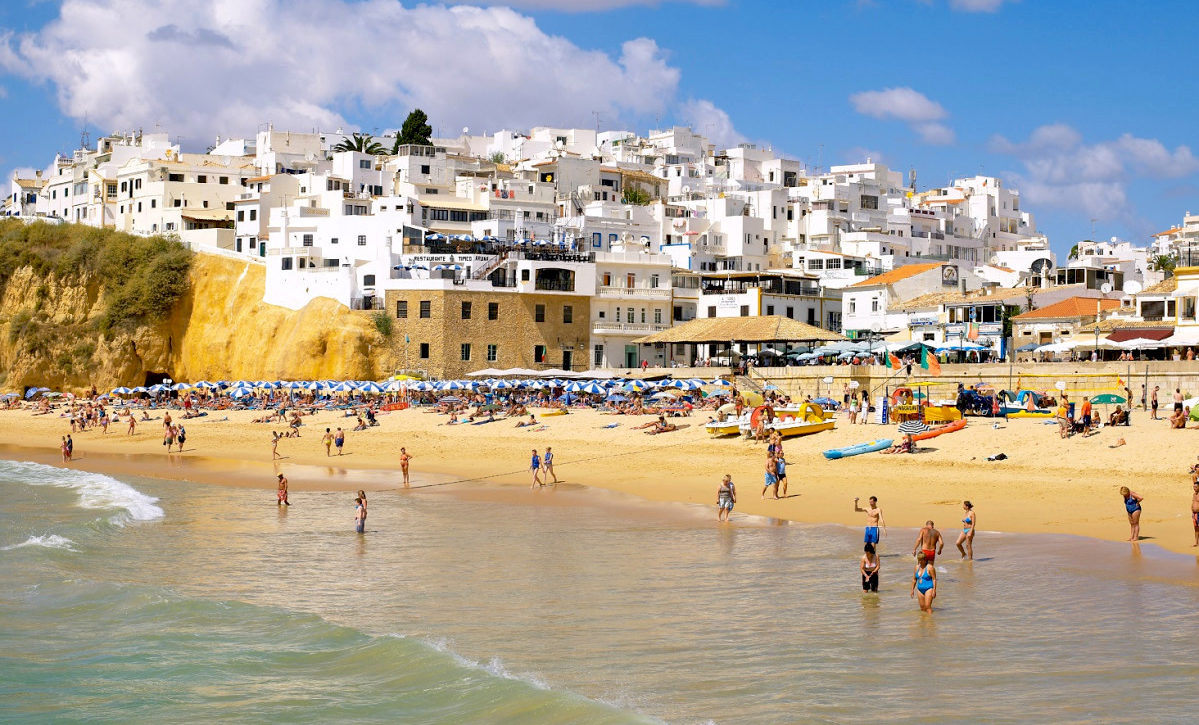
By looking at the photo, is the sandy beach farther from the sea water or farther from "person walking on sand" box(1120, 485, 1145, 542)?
the sea water

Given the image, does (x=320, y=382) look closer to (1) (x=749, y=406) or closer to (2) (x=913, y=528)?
(1) (x=749, y=406)

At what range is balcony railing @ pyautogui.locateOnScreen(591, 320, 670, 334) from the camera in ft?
183

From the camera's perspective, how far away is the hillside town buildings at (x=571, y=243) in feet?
176

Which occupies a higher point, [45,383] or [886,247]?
[886,247]

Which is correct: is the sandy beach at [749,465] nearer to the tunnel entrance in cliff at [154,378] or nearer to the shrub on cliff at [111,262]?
the shrub on cliff at [111,262]

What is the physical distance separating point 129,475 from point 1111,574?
26228mm

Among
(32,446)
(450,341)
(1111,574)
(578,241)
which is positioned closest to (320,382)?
(450,341)

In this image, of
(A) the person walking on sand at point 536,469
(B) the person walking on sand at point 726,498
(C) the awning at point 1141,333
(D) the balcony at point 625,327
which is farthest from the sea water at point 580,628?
(D) the balcony at point 625,327

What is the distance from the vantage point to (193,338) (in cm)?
5916

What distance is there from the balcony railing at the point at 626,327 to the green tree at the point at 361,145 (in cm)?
3421

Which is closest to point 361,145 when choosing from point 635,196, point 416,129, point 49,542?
point 416,129

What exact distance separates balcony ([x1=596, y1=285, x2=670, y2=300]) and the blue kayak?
27.0 metres

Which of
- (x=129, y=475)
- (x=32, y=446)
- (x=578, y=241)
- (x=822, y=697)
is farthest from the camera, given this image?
(x=578, y=241)

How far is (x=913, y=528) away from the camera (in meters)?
21.5
